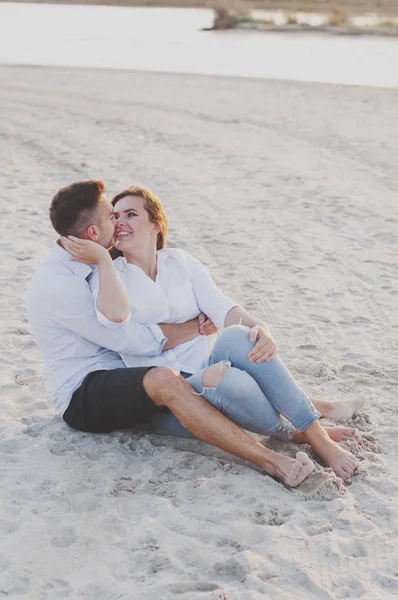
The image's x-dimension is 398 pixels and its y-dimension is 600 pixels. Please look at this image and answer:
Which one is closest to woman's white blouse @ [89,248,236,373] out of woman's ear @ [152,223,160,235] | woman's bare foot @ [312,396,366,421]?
woman's ear @ [152,223,160,235]

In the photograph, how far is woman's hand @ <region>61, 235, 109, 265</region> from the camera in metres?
3.92

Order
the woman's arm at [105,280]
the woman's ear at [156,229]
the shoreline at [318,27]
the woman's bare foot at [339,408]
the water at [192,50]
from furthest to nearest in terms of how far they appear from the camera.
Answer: the shoreline at [318,27] < the water at [192,50] < the woman's bare foot at [339,408] < the woman's ear at [156,229] < the woman's arm at [105,280]

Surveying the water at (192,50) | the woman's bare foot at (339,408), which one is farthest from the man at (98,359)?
the water at (192,50)

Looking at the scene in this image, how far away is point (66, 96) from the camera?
49.8ft

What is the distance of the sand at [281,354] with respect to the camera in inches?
129

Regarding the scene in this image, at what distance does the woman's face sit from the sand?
2.99 feet

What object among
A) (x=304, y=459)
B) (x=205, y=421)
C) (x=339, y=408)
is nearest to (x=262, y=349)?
(x=205, y=421)

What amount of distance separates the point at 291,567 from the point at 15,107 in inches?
462

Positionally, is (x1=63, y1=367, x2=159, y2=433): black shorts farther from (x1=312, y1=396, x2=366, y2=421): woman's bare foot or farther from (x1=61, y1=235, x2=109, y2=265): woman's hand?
(x1=312, y1=396, x2=366, y2=421): woman's bare foot

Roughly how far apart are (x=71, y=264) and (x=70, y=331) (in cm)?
31

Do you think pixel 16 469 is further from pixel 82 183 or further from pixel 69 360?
pixel 82 183

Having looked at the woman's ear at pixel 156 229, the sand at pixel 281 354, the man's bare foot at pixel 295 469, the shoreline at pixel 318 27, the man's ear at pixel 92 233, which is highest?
the man's ear at pixel 92 233

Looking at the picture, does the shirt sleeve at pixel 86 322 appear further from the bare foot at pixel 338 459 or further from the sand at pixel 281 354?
the bare foot at pixel 338 459

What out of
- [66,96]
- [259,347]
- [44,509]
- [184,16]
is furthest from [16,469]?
[184,16]
